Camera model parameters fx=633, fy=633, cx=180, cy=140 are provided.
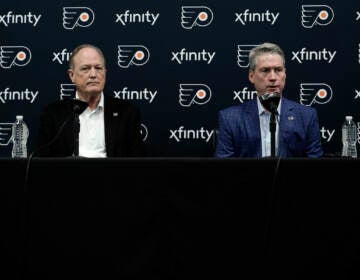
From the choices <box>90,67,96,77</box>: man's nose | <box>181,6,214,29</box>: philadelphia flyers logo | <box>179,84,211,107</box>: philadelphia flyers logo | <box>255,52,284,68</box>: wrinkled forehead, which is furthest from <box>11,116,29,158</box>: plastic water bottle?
<box>255,52,284,68</box>: wrinkled forehead

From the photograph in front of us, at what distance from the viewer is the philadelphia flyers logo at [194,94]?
4.23 metres

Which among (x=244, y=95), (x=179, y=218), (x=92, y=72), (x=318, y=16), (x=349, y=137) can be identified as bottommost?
(x=179, y=218)

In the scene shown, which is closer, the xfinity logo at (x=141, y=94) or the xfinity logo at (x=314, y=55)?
the xfinity logo at (x=314, y=55)

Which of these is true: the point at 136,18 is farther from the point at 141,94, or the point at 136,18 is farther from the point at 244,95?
the point at 244,95

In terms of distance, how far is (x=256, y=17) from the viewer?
4.20 meters

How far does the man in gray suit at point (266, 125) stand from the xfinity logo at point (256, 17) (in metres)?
0.54

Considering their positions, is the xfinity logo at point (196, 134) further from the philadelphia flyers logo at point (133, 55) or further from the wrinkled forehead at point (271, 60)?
the wrinkled forehead at point (271, 60)

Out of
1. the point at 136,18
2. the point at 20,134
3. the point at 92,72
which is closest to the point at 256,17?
the point at 136,18

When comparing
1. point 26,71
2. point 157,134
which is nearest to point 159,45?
point 157,134

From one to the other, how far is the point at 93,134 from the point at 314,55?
1.53 metres

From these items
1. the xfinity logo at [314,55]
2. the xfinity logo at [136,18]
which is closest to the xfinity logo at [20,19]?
the xfinity logo at [136,18]

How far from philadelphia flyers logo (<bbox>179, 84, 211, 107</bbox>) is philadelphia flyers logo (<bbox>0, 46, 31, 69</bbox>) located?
3.55 ft

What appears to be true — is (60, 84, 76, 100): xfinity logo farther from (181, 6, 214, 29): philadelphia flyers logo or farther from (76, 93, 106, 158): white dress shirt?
(181, 6, 214, 29): philadelphia flyers logo

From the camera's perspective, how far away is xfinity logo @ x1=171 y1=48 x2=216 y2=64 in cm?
422
